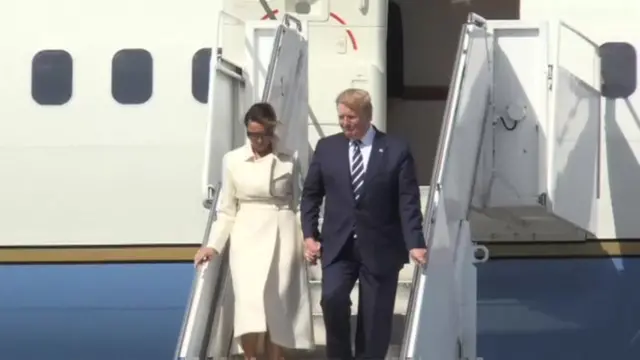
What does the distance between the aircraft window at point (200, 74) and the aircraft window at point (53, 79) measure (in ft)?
2.90

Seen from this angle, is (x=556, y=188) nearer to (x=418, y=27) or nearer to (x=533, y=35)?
(x=533, y=35)

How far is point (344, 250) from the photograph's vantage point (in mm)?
5637

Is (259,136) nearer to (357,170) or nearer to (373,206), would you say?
(357,170)

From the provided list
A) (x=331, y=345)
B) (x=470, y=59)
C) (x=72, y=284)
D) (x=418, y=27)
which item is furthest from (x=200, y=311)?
(x=418, y=27)

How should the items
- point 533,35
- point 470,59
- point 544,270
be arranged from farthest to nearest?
point 544,270, point 533,35, point 470,59

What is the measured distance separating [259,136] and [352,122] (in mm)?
461

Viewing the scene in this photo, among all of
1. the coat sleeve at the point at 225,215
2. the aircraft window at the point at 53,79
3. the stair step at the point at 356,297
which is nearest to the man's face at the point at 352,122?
the coat sleeve at the point at 225,215

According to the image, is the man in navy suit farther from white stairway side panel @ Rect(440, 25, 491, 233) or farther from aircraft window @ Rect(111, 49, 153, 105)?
aircraft window @ Rect(111, 49, 153, 105)

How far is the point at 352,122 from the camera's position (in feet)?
18.2

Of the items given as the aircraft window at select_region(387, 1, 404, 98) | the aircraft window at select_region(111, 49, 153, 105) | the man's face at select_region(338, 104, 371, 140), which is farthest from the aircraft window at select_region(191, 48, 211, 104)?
the man's face at select_region(338, 104, 371, 140)

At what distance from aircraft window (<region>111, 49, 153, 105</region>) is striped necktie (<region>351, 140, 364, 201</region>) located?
2.82 meters

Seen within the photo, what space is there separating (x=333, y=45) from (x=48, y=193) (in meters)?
2.24

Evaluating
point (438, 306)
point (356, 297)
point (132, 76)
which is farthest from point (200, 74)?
point (438, 306)

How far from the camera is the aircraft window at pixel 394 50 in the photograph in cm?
938
